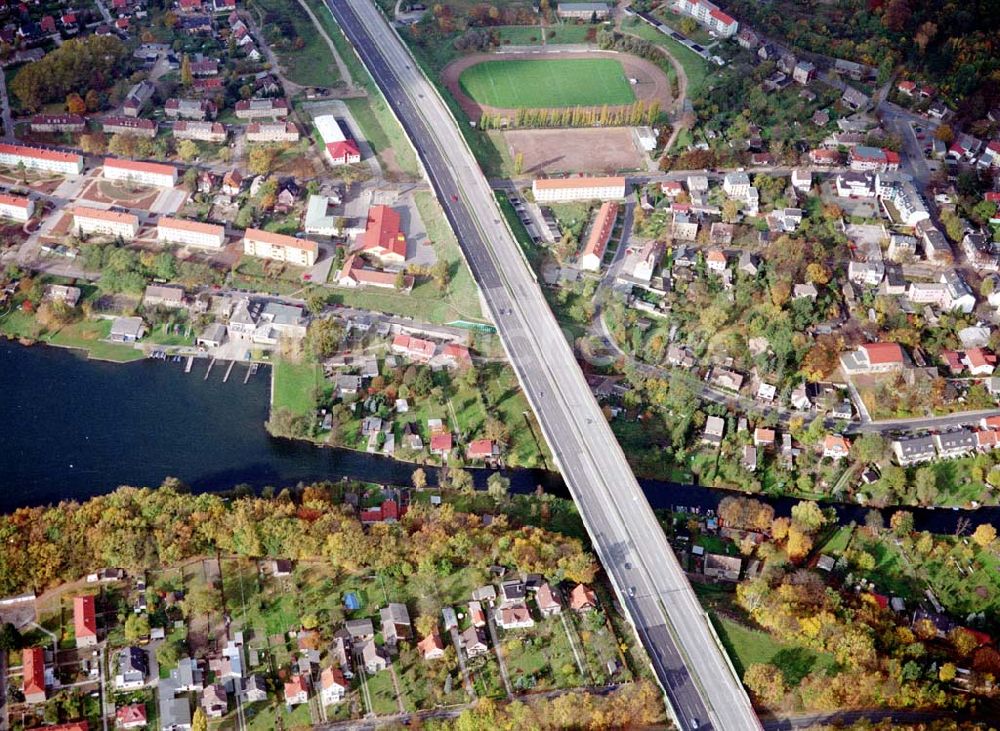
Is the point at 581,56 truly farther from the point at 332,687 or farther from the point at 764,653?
the point at 332,687

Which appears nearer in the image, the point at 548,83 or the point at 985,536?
the point at 985,536

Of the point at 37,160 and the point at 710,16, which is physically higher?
the point at 710,16

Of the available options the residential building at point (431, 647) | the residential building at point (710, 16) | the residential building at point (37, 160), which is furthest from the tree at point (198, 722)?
the residential building at point (710, 16)

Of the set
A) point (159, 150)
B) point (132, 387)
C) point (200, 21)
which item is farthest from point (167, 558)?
point (200, 21)

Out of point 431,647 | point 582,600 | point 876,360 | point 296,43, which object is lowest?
point 431,647

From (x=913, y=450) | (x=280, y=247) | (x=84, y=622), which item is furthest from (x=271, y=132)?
(x=913, y=450)

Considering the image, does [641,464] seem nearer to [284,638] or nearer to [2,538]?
[284,638]
